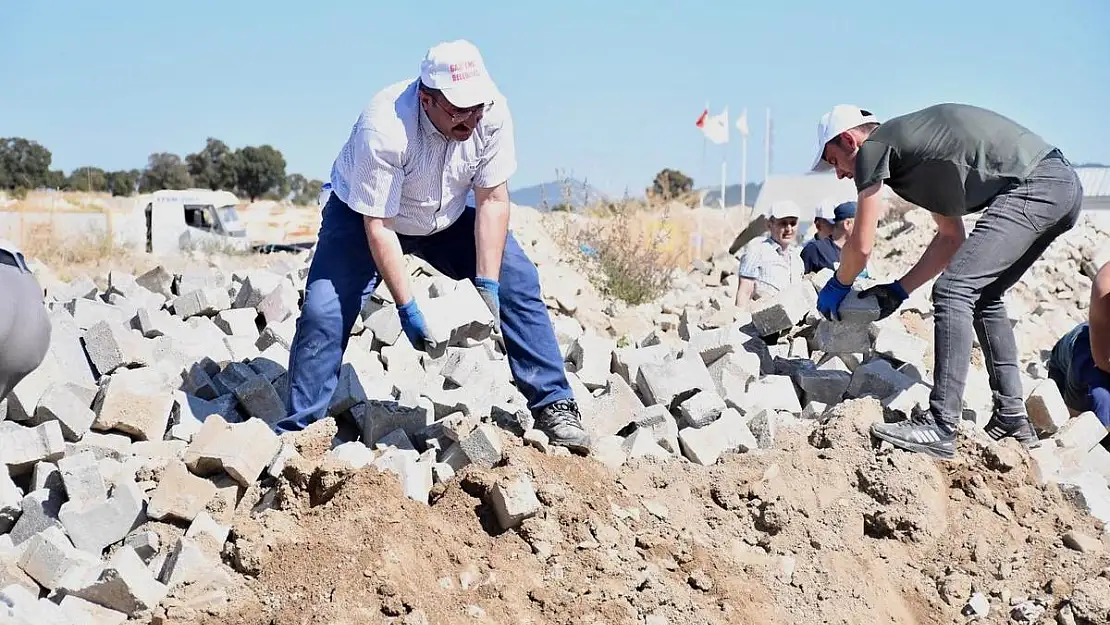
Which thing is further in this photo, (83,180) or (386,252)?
(83,180)

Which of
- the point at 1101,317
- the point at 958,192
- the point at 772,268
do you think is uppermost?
the point at 958,192

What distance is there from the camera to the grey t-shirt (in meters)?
4.23

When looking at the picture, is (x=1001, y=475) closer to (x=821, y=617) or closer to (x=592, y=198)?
(x=821, y=617)

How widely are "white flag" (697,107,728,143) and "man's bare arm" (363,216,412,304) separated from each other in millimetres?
14379

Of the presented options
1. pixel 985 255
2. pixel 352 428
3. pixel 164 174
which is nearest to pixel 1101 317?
pixel 985 255

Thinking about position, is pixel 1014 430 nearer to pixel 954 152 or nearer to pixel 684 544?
pixel 954 152

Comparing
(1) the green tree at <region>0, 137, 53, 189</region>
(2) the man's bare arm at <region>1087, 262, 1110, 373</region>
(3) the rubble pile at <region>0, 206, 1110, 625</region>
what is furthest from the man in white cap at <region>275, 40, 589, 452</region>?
(1) the green tree at <region>0, 137, 53, 189</region>

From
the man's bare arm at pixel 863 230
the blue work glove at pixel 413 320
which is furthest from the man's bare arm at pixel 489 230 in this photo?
the man's bare arm at pixel 863 230

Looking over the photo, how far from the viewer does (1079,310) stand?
1085cm

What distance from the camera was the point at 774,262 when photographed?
293 inches

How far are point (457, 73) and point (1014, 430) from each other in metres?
2.90

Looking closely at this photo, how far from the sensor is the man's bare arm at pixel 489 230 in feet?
13.0

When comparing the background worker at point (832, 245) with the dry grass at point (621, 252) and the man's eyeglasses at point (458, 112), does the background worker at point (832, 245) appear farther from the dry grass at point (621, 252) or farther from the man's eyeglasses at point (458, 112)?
the man's eyeglasses at point (458, 112)

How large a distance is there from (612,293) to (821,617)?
6.85 meters
